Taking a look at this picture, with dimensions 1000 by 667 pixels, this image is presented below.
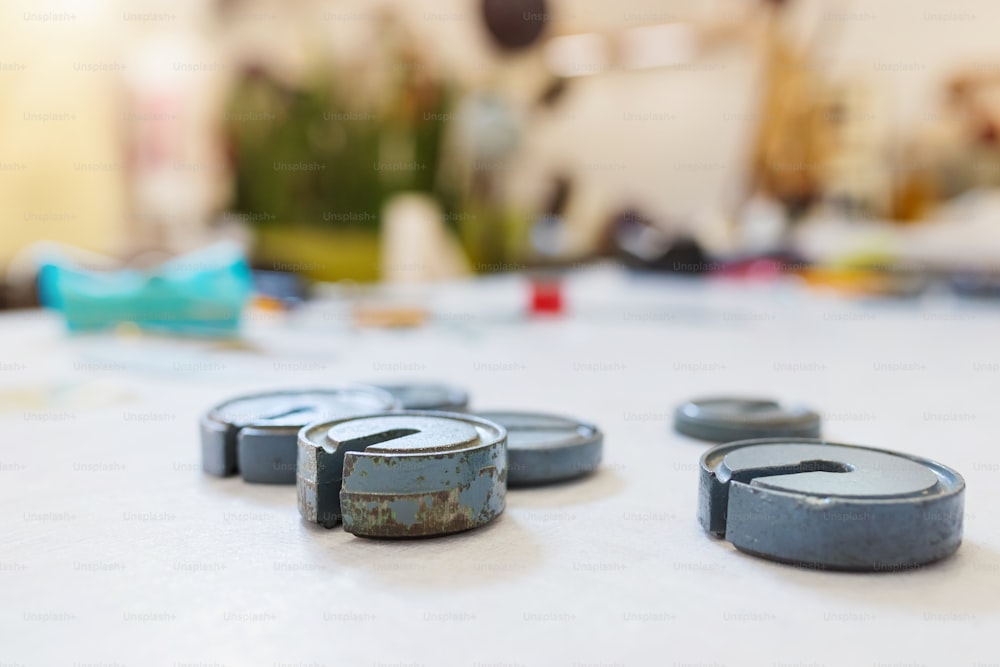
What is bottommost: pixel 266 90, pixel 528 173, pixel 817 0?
pixel 528 173

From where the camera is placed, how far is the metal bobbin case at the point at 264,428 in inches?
26.7

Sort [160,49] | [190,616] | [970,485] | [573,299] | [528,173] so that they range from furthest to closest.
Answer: [528,173]
[160,49]
[573,299]
[970,485]
[190,616]

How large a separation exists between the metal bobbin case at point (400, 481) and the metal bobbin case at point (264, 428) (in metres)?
0.08

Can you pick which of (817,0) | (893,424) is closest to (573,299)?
(893,424)

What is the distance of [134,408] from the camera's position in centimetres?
99

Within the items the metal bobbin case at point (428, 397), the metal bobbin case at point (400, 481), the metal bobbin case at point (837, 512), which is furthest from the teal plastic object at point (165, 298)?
the metal bobbin case at point (837, 512)

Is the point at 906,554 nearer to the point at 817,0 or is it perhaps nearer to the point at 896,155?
the point at 896,155

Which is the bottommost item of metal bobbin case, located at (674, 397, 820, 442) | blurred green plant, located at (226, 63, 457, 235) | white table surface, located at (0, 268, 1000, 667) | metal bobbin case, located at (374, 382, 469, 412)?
white table surface, located at (0, 268, 1000, 667)

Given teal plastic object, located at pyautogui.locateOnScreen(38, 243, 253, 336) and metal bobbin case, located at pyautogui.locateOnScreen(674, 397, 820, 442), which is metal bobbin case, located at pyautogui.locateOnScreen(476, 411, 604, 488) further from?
teal plastic object, located at pyautogui.locateOnScreen(38, 243, 253, 336)

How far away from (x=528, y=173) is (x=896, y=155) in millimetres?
1994

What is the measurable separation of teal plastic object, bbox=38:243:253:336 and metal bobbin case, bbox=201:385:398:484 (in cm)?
75

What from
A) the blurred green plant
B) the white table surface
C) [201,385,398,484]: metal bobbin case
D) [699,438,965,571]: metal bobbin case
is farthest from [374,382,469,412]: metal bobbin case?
the blurred green plant

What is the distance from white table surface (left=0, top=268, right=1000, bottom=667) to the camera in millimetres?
428

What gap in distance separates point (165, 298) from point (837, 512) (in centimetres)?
129
